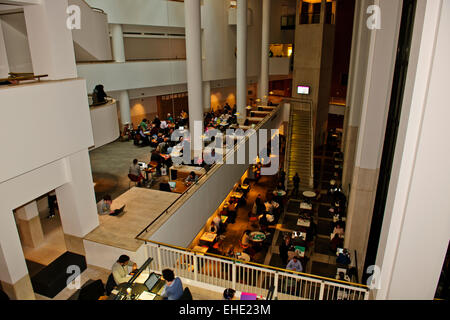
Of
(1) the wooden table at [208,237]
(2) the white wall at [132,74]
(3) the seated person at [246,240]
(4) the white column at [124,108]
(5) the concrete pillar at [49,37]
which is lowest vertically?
(3) the seated person at [246,240]

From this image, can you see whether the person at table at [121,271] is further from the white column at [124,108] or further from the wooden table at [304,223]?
the white column at [124,108]

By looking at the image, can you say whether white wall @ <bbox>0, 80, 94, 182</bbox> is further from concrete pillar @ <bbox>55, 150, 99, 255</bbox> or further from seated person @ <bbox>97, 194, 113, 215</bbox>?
seated person @ <bbox>97, 194, 113, 215</bbox>

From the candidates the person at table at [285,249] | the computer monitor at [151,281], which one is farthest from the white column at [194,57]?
the computer monitor at [151,281]

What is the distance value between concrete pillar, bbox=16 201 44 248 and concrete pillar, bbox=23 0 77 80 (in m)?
3.93

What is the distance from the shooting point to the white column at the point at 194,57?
11.5 metres

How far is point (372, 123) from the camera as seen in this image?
9.02 metres

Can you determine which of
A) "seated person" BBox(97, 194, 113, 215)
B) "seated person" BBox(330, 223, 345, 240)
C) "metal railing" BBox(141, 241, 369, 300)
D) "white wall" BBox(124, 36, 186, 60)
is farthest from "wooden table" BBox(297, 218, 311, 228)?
"white wall" BBox(124, 36, 186, 60)

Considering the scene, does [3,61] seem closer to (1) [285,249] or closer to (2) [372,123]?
(1) [285,249]

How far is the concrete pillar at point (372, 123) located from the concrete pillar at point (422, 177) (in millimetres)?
4499

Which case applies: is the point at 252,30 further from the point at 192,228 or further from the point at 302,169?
the point at 192,228

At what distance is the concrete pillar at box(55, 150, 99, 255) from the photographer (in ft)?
24.1

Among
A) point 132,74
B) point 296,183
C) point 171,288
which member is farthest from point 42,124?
point 132,74
